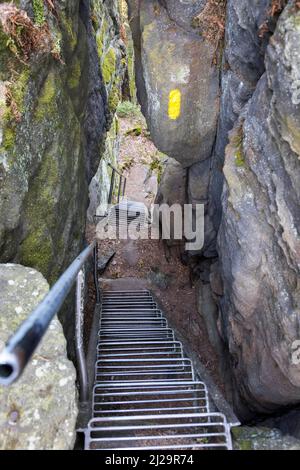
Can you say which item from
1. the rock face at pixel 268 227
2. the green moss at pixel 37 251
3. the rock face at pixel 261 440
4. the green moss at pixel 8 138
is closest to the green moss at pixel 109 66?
the rock face at pixel 268 227

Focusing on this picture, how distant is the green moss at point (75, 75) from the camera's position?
286 inches

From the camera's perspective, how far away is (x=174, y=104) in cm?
824

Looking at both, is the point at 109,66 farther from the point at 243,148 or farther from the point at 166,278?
the point at 243,148

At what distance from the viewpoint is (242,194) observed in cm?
581

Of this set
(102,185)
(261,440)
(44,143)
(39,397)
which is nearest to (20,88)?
(44,143)

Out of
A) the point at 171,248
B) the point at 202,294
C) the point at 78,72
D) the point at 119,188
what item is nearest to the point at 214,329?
Answer: the point at 202,294

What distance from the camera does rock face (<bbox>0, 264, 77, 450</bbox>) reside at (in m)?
2.85

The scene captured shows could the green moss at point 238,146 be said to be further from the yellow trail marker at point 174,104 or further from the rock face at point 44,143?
the rock face at point 44,143

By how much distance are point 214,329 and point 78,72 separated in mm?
7086

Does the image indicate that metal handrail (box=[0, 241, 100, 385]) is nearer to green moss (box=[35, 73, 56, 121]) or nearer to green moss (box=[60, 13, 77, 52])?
green moss (box=[35, 73, 56, 121])

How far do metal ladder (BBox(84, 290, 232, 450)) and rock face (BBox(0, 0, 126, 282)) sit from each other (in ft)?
5.81

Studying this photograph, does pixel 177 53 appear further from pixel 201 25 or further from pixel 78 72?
pixel 78 72

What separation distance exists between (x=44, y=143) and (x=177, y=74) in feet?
12.4

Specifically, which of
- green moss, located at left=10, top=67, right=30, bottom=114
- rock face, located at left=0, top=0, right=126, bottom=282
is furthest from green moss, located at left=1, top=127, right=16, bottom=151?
green moss, located at left=10, top=67, right=30, bottom=114
